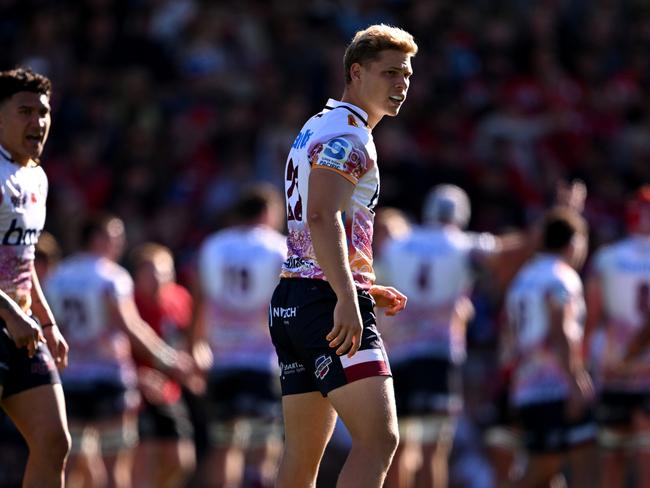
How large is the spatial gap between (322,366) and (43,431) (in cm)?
154

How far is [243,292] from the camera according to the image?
12.0 meters

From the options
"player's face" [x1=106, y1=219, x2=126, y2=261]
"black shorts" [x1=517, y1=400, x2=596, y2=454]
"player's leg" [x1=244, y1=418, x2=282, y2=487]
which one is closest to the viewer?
"black shorts" [x1=517, y1=400, x2=596, y2=454]

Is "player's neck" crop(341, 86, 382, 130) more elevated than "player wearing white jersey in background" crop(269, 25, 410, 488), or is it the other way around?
"player's neck" crop(341, 86, 382, 130)

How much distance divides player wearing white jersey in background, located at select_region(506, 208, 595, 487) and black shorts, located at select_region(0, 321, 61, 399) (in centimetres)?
488

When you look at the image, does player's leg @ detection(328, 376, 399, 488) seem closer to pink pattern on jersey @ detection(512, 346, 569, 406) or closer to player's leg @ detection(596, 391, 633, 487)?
pink pattern on jersey @ detection(512, 346, 569, 406)

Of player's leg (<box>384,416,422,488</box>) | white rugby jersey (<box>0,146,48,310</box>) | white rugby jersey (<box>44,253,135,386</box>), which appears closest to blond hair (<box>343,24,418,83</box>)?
white rugby jersey (<box>0,146,48,310</box>)

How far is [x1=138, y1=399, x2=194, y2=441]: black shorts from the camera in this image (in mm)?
12406

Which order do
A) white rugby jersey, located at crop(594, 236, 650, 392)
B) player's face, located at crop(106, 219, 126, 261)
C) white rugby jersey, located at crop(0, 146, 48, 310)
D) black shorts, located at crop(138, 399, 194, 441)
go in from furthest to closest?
black shorts, located at crop(138, 399, 194, 441) < player's face, located at crop(106, 219, 126, 261) < white rugby jersey, located at crop(594, 236, 650, 392) < white rugby jersey, located at crop(0, 146, 48, 310)

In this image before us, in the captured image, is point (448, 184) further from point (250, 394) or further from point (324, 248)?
point (324, 248)

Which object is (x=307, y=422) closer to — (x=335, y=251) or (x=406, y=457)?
(x=335, y=251)

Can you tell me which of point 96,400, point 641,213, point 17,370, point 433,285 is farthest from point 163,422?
point 17,370

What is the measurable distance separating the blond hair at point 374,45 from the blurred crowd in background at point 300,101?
8608 mm

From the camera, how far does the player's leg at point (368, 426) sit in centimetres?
588

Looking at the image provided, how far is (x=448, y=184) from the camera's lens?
15.4 metres
